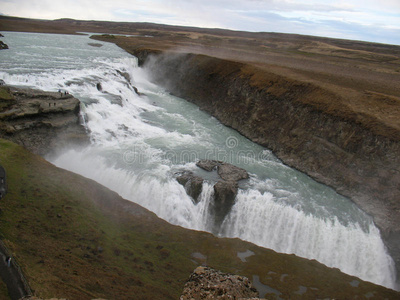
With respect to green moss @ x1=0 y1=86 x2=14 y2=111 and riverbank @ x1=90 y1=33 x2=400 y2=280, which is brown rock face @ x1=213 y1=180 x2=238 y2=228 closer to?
riverbank @ x1=90 y1=33 x2=400 y2=280

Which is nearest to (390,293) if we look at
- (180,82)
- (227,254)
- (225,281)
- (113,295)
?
(227,254)

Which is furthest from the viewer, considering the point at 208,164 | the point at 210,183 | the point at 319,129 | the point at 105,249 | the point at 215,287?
the point at 319,129

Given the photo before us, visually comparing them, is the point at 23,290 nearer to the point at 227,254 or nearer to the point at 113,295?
the point at 113,295

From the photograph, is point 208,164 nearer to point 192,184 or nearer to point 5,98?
point 192,184

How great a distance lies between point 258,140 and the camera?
25.5m

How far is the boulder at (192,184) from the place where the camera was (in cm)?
1644

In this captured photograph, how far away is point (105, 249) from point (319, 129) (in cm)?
1779

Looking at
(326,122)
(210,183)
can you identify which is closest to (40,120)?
(210,183)

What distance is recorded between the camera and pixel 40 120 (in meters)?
18.4

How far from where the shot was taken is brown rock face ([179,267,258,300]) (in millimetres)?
6805

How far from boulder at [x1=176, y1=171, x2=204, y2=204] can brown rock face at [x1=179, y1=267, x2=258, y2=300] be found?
29.0 feet

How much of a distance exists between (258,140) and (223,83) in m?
10.3

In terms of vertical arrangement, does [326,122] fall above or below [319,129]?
above

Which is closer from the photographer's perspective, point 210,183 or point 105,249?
point 105,249
